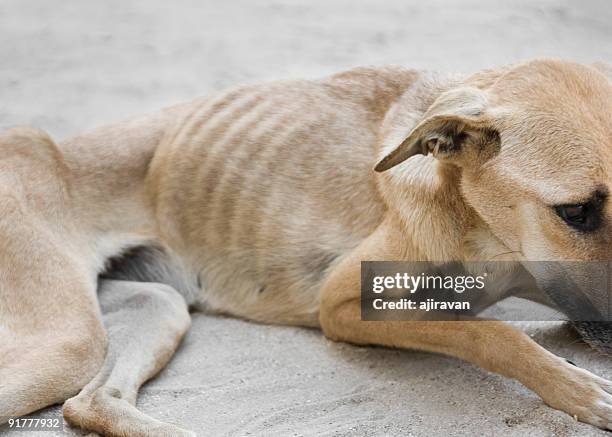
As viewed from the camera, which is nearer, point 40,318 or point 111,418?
point 111,418

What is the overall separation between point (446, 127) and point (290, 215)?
123cm

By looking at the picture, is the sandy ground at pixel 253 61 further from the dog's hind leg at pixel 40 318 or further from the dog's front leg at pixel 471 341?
the dog's hind leg at pixel 40 318

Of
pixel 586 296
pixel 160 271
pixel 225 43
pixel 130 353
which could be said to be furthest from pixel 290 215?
pixel 225 43

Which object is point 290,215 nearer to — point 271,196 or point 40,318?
point 271,196

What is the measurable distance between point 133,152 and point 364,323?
5.22 feet

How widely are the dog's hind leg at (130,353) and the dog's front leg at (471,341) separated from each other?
0.76m

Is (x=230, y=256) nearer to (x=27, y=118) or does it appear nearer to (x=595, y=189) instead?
(x=595, y=189)

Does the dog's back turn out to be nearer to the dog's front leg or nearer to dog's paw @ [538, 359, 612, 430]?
the dog's front leg

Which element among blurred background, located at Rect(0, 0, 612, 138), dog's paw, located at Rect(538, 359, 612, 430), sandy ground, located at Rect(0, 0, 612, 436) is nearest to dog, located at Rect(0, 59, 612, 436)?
dog's paw, located at Rect(538, 359, 612, 430)

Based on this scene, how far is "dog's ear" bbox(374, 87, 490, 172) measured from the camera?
3.54 meters

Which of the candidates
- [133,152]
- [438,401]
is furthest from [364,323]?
[133,152]

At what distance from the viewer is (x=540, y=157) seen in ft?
11.4

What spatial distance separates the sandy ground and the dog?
0.16 meters

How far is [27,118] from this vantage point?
6.84m
